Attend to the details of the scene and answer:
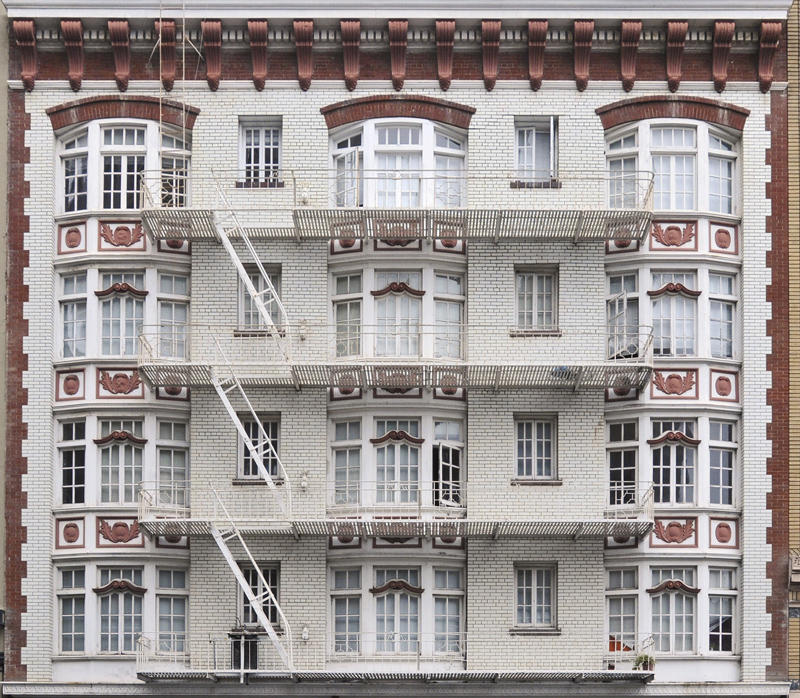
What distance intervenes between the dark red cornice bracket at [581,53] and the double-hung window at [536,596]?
37.4 ft

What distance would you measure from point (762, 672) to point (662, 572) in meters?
3.20

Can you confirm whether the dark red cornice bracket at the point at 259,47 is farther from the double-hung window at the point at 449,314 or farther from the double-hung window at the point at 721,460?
the double-hung window at the point at 721,460

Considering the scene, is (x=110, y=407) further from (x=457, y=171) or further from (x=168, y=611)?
(x=457, y=171)

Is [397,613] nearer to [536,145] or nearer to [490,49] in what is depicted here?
[536,145]

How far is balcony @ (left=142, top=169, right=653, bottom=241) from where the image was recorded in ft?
147

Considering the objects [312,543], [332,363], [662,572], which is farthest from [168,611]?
[662,572]

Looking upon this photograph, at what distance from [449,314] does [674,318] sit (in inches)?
207

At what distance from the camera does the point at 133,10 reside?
46.5m

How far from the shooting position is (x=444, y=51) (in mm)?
46688

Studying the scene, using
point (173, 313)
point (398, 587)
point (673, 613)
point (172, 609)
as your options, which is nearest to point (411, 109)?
point (173, 313)

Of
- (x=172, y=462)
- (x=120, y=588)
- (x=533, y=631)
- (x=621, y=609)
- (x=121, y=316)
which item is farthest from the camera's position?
(x=121, y=316)

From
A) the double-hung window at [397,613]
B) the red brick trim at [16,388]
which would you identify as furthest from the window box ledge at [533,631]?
the red brick trim at [16,388]

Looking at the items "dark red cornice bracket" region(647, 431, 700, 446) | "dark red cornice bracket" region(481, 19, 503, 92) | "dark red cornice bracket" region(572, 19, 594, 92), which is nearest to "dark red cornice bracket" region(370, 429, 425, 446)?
"dark red cornice bracket" region(647, 431, 700, 446)

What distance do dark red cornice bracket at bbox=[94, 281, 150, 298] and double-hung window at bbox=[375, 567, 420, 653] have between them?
8502 mm
